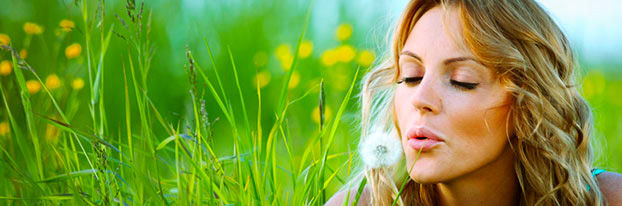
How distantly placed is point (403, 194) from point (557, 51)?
A: 0.58m

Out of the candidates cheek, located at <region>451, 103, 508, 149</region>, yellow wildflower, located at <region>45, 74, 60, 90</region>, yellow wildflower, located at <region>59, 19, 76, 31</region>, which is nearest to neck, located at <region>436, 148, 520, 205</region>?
cheek, located at <region>451, 103, 508, 149</region>

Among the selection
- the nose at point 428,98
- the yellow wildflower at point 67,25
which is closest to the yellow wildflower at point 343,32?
the yellow wildflower at point 67,25

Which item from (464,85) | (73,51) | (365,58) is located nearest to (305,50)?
(365,58)

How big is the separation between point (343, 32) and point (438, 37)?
188 centimetres

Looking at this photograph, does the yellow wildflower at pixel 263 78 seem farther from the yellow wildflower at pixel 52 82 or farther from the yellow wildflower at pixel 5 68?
the yellow wildflower at pixel 5 68

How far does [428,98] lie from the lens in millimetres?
1802

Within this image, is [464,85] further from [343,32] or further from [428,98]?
[343,32]

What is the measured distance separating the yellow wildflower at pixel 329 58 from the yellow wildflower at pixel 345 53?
0.02 metres

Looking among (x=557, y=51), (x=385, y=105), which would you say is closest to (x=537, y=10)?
(x=557, y=51)

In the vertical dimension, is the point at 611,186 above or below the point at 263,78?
below

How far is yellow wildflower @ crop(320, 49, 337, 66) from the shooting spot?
12.0ft

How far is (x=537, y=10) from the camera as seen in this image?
6.57 ft

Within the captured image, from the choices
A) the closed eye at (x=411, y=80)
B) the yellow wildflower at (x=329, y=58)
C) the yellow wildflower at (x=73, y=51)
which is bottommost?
the closed eye at (x=411, y=80)

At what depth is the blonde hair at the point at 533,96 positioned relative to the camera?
73.1 inches
